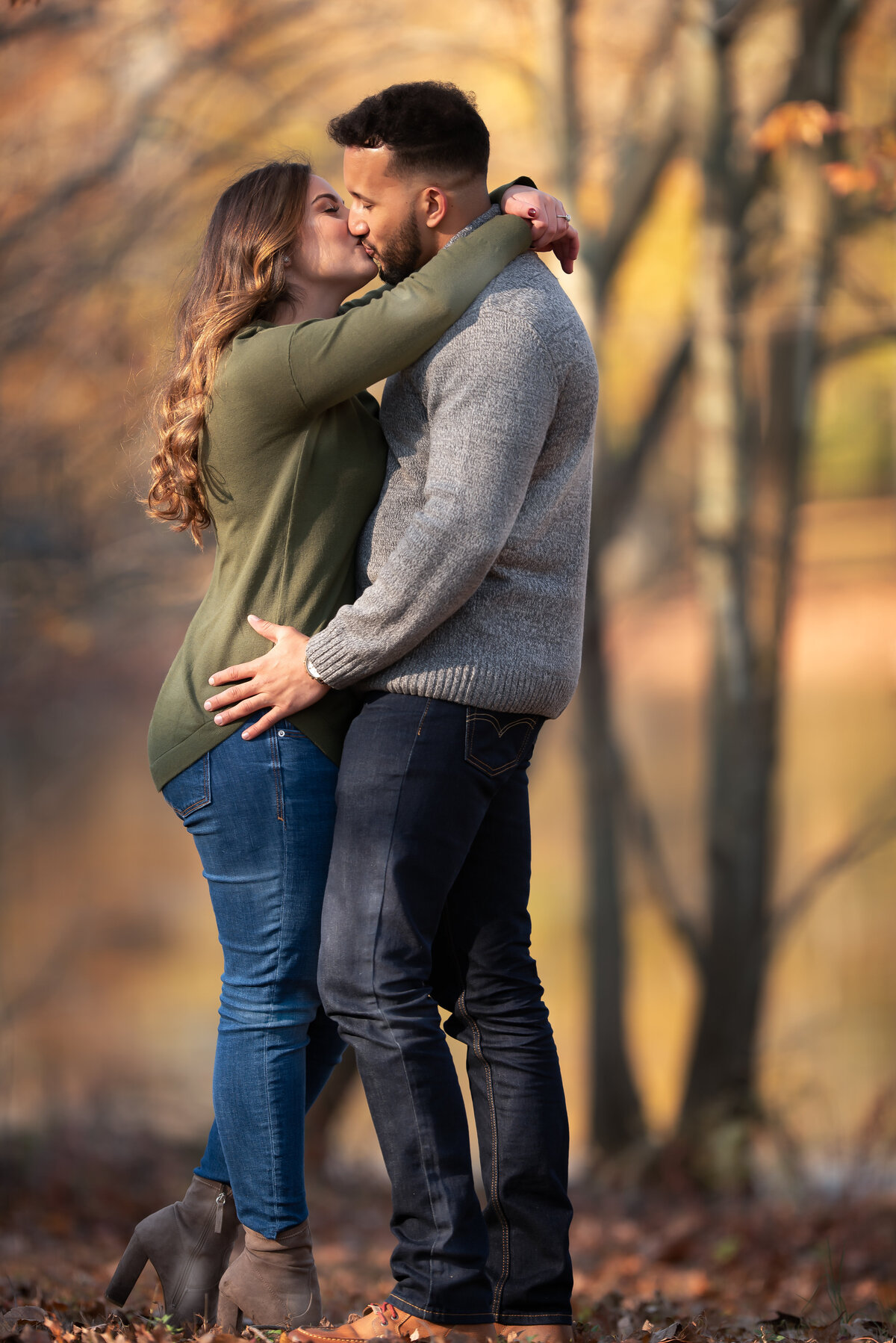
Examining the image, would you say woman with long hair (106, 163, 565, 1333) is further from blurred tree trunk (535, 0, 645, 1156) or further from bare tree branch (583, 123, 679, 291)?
bare tree branch (583, 123, 679, 291)

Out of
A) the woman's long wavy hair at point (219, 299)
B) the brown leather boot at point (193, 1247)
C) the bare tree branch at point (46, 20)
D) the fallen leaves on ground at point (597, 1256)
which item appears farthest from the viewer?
the bare tree branch at point (46, 20)

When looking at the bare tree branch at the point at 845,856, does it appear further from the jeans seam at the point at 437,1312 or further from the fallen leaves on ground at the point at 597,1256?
the jeans seam at the point at 437,1312

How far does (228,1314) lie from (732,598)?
4.66 metres

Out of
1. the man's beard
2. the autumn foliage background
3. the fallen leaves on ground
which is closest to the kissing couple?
the man's beard

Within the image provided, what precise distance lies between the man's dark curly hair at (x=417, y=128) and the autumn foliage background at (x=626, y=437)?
3.58m

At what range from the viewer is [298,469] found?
2.23 metres

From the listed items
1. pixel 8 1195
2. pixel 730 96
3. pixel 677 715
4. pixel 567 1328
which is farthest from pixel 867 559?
pixel 567 1328

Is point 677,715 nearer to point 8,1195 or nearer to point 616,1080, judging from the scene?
point 616,1080

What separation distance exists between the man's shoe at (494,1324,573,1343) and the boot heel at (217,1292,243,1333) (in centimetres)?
48

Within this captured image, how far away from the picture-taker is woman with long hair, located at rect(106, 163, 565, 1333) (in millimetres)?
2191

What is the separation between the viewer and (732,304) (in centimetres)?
632

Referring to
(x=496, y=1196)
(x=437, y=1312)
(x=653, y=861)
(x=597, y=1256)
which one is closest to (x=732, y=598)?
(x=653, y=861)

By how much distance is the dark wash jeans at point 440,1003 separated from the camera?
6.82 ft

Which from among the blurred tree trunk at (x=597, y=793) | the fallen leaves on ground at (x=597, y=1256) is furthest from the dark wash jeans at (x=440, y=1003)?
the blurred tree trunk at (x=597, y=793)
